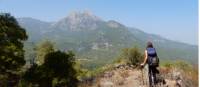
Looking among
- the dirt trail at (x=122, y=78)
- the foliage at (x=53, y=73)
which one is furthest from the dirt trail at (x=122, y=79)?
the foliage at (x=53, y=73)

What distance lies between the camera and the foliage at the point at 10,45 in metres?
39.8

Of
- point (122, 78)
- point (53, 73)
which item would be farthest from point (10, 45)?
point (122, 78)

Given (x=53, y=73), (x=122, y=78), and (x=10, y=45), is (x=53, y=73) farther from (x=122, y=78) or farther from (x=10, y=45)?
(x=10, y=45)

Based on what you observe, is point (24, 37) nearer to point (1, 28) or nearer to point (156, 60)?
point (1, 28)

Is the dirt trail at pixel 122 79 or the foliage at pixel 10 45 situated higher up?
the foliage at pixel 10 45

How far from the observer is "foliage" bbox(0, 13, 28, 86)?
39844 millimetres

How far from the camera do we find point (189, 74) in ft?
87.0

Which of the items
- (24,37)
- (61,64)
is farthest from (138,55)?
(61,64)

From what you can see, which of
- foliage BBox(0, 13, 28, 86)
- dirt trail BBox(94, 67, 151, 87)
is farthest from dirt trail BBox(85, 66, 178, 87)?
foliage BBox(0, 13, 28, 86)

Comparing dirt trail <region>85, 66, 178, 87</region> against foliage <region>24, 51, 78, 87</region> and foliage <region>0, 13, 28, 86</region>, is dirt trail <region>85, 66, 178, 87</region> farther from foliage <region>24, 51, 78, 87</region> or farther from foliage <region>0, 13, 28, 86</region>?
foliage <region>0, 13, 28, 86</region>

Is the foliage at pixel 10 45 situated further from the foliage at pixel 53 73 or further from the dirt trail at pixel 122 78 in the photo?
the dirt trail at pixel 122 78

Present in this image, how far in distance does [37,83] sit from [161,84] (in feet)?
45.7

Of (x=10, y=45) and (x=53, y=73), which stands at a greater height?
(x=10, y=45)

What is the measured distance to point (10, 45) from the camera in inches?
1593
